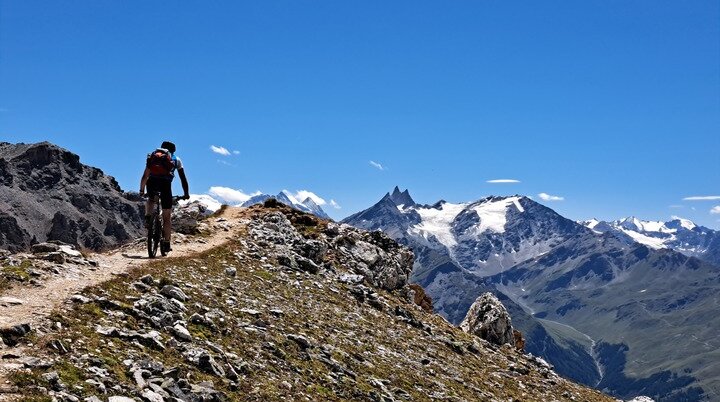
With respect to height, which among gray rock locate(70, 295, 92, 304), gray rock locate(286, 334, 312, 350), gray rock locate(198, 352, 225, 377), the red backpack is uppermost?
the red backpack

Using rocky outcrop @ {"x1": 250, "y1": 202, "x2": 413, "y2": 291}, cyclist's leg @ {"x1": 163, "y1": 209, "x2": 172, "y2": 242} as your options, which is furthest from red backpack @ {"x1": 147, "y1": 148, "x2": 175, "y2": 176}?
rocky outcrop @ {"x1": 250, "y1": 202, "x2": 413, "y2": 291}

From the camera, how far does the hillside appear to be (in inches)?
558

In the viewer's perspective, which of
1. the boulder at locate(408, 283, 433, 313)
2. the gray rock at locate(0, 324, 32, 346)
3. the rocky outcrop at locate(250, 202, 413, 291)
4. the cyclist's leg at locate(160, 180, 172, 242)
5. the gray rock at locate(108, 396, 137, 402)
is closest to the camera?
the gray rock at locate(108, 396, 137, 402)

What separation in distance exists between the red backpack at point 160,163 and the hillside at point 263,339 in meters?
4.04

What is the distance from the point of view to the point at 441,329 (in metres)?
37.9

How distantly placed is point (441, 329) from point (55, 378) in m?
28.3

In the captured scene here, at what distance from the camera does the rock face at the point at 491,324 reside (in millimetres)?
45156

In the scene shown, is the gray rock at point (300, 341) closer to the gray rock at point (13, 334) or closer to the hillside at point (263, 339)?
the hillside at point (263, 339)

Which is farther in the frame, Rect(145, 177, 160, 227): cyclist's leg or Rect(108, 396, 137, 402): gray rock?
Rect(145, 177, 160, 227): cyclist's leg

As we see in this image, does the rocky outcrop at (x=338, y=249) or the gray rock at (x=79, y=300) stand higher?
the rocky outcrop at (x=338, y=249)

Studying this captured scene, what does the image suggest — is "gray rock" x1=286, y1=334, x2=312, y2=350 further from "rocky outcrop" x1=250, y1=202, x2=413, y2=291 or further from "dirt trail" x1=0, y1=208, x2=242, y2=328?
"rocky outcrop" x1=250, y1=202, x2=413, y2=291

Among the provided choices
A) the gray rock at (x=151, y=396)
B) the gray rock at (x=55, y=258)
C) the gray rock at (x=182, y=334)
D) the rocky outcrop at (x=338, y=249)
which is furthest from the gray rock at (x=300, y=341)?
the rocky outcrop at (x=338, y=249)

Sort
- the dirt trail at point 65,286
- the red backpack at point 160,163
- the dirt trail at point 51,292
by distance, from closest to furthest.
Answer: the dirt trail at point 51,292 < the dirt trail at point 65,286 < the red backpack at point 160,163

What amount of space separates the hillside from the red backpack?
4037mm
